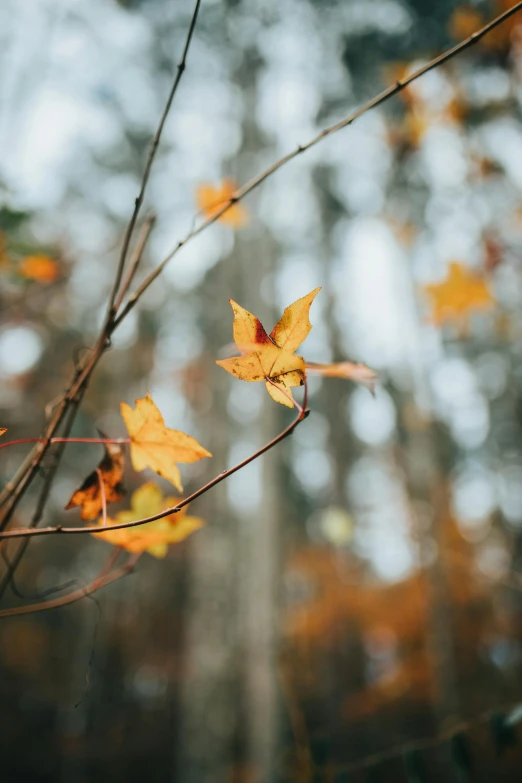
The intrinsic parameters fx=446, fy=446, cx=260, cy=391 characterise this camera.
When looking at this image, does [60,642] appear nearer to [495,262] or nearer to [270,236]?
[270,236]

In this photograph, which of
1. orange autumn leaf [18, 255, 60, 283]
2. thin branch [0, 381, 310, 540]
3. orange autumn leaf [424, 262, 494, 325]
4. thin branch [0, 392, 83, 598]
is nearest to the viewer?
thin branch [0, 381, 310, 540]

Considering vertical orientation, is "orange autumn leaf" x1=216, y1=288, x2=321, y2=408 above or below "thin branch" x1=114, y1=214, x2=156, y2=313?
below

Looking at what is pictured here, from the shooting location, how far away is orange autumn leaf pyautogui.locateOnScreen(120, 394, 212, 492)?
37 centimetres

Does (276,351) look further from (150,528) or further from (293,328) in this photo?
(150,528)

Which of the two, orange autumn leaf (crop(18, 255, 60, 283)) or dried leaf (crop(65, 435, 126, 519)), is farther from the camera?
orange autumn leaf (crop(18, 255, 60, 283))

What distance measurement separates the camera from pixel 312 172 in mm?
5844

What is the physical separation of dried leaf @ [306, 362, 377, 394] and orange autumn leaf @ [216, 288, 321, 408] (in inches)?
3.2

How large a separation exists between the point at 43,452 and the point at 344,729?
6.91 metres

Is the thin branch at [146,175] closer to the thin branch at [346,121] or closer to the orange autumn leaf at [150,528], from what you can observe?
the thin branch at [346,121]

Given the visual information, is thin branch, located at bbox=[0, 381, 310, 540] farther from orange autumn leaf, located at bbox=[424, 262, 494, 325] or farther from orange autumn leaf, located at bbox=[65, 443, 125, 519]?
orange autumn leaf, located at bbox=[424, 262, 494, 325]

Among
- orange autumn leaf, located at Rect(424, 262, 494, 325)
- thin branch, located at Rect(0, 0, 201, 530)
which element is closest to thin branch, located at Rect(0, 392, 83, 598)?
thin branch, located at Rect(0, 0, 201, 530)

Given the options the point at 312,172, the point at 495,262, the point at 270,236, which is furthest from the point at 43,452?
the point at 312,172

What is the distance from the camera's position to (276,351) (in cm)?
34

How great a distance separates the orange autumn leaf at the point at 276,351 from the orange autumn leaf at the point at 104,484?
159 millimetres
